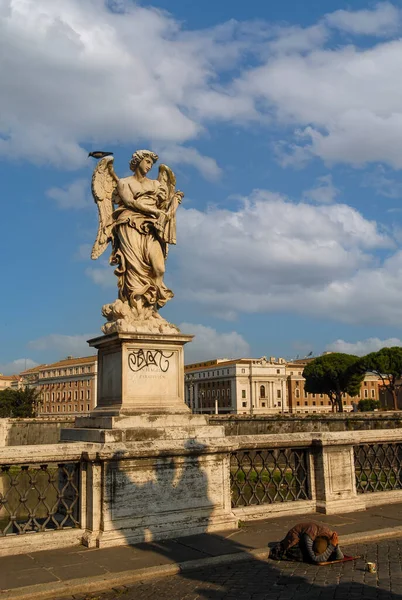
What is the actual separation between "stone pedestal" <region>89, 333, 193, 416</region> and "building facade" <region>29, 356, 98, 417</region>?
9195 centimetres

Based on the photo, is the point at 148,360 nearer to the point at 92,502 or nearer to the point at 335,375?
the point at 92,502

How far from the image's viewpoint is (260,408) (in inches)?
4350

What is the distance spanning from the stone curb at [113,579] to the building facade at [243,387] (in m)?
101

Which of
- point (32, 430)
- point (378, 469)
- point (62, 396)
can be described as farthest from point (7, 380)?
point (378, 469)

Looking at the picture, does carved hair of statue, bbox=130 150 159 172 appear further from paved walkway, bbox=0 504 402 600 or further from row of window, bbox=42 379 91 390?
row of window, bbox=42 379 91 390

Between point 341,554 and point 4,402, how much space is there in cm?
9075

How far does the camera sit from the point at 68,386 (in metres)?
110

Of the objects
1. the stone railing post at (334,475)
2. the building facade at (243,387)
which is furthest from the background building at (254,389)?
the stone railing post at (334,475)

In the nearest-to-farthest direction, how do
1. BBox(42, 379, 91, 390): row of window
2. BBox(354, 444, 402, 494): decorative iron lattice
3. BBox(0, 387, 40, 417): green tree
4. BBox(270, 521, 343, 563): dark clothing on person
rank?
BBox(270, 521, 343, 563): dark clothing on person
BBox(354, 444, 402, 494): decorative iron lattice
BBox(0, 387, 40, 417): green tree
BBox(42, 379, 91, 390): row of window

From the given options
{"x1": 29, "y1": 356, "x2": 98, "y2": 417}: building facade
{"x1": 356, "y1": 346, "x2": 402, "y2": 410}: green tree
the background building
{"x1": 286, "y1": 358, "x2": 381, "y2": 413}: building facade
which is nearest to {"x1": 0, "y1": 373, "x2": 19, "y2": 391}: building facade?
{"x1": 29, "y1": 356, "x2": 98, "y2": 417}: building facade

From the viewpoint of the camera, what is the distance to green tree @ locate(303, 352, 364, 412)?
265 ft

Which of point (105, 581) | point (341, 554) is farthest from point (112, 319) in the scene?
point (341, 554)

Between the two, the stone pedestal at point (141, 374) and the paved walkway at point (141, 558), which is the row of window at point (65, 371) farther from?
the paved walkway at point (141, 558)

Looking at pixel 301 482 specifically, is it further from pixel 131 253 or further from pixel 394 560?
pixel 131 253
